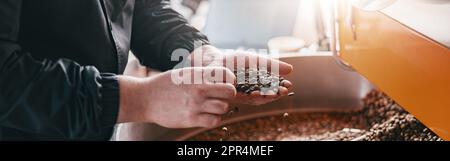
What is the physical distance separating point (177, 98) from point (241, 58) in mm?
198

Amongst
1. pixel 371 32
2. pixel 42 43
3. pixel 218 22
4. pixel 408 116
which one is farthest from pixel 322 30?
pixel 42 43

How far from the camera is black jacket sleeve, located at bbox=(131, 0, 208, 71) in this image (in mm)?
849

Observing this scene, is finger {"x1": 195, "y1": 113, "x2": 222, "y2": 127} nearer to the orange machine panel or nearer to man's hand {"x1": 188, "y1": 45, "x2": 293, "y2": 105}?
man's hand {"x1": 188, "y1": 45, "x2": 293, "y2": 105}

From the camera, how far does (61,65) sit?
0.59 metres

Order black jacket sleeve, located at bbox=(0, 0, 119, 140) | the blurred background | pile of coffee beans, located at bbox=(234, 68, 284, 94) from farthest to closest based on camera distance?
1. the blurred background
2. pile of coffee beans, located at bbox=(234, 68, 284, 94)
3. black jacket sleeve, located at bbox=(0, 0, 119, 140)

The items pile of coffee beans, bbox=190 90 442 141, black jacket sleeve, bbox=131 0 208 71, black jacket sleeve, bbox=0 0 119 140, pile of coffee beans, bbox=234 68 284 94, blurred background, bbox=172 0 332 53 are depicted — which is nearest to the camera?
black jacket sleeve, bbox=0 0 119 140

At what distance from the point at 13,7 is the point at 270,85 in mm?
380

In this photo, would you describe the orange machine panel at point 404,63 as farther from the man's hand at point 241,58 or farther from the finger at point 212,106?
the finger at point 212,106

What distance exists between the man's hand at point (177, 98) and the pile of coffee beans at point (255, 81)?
0.34 feet

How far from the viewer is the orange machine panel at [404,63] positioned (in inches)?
24.9

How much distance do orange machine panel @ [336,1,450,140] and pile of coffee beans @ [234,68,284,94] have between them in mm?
165

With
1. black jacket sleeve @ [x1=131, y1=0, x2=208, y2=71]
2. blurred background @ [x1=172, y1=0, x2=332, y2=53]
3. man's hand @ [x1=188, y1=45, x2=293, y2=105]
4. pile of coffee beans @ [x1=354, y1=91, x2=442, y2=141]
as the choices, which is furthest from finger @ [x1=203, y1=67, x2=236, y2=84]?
blurred background @ [x1=172, y1=0, x2=332, y2=53]

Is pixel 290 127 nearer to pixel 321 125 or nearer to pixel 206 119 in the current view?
pixel 321 125
